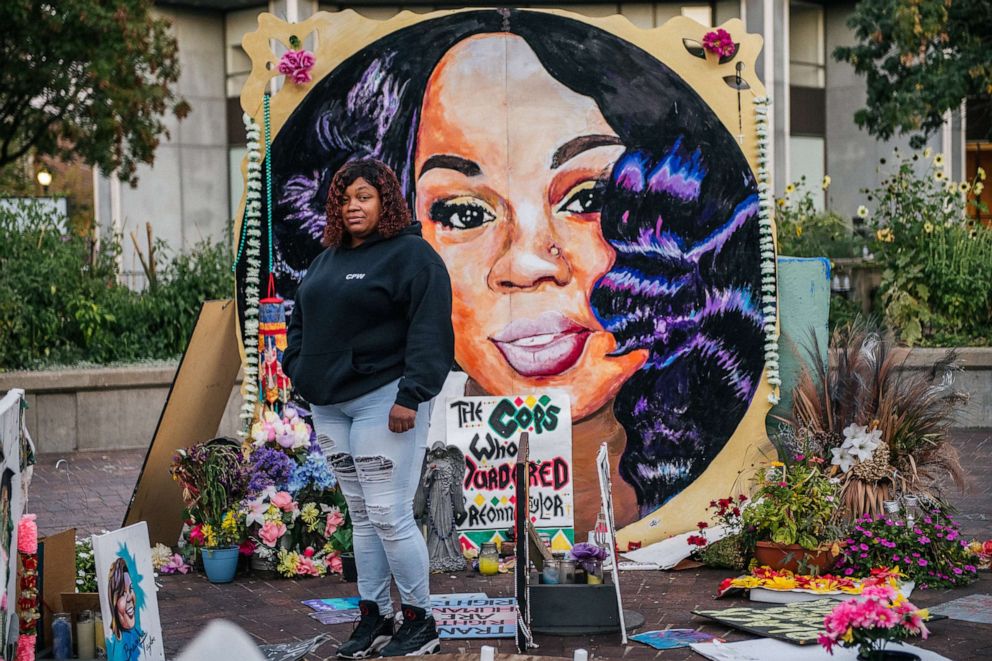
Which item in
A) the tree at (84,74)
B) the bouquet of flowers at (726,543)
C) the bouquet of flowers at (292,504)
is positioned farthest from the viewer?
the tree at (84,74)

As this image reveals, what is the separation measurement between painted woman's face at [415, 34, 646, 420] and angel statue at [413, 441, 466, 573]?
0.63m

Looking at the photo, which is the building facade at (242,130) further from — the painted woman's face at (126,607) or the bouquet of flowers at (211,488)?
the painted woman's face at (126,607)

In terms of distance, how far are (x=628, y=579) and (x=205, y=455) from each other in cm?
224

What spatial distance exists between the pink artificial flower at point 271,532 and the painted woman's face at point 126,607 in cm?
193

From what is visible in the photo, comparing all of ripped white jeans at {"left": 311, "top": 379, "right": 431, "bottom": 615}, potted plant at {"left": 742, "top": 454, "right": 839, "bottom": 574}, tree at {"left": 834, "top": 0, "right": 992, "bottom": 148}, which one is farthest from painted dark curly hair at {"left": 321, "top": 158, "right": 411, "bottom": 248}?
tree at {"left": 834, "top": 0, "right": 992, "bottom": 148}

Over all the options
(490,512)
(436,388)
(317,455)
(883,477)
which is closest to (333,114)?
(317,455)

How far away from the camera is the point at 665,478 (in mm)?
7168

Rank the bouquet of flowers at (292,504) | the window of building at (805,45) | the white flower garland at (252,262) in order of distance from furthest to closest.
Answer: the window of building at (805,45)
the white flower garland at (252,262)
the bouquet of flowers at (292,504)

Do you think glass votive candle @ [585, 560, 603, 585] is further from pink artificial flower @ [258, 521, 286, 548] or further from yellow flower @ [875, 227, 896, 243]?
yellow flower @ [875, 227, 896, 243]

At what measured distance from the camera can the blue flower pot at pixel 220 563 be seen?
21.0ft

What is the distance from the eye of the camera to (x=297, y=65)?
6922 millimetres

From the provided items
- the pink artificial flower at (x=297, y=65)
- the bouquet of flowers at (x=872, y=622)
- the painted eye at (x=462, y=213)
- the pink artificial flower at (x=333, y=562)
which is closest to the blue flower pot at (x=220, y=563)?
the pink artificial flower at (x=333, y=562)

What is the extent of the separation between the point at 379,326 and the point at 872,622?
203 cm

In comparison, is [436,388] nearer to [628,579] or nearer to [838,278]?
[628,579]
